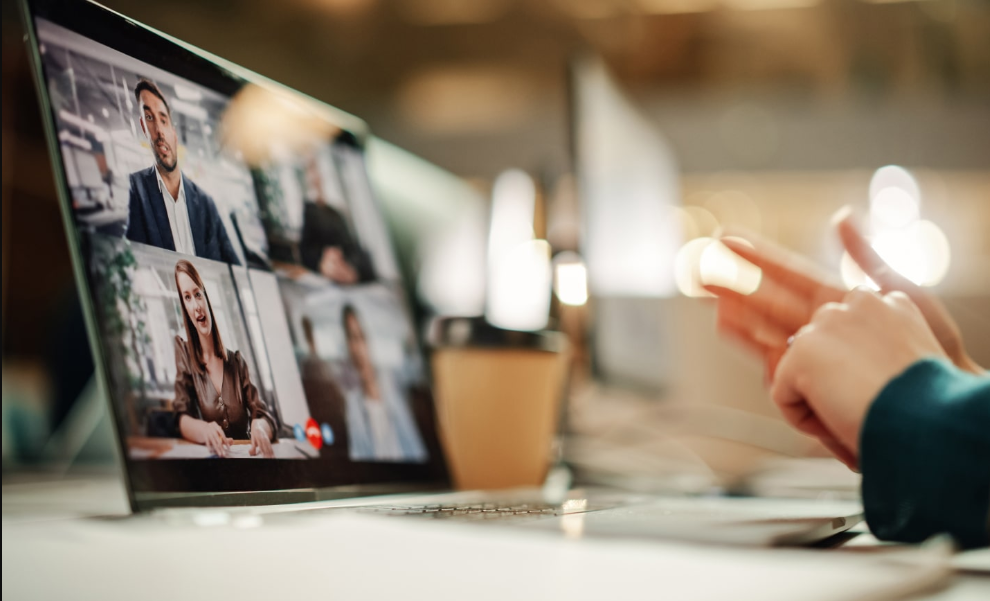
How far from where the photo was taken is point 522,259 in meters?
1.21

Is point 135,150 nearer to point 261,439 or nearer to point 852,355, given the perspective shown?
point 261,439

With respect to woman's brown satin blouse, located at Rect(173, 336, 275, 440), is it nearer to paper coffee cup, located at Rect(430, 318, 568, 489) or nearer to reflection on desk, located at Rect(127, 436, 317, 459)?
reflection on desk, located at Rect(127, 436, 317, 459)

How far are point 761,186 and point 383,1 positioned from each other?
116 inches

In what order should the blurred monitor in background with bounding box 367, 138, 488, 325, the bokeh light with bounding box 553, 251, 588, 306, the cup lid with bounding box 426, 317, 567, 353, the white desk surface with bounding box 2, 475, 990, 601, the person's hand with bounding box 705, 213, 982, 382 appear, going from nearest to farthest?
the white desk surface with bounding box 2, 475, 990, 601 < the person's hand with bounding box 705, 213, 982, 382 < the cup lid with bounding box 426, 317, 567, 353 < the blurred monitor in background with bounding box 367, 138, 488, 325 < the bokeh light with bounding box 553, 251, 588, 306

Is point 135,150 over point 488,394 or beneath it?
over

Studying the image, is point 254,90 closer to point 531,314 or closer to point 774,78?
point 531,314

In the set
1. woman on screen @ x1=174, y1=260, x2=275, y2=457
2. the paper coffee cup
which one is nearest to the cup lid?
the paper coffee cup

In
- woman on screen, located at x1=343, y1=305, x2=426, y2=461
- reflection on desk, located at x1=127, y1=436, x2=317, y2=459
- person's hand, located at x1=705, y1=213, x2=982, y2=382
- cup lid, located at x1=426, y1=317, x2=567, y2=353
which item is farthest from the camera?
cup lid, located at x1=426, y1=317, x2=567, y2=353

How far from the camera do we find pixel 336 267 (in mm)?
553

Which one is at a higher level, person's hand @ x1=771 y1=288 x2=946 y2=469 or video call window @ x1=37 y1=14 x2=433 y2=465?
video call window @ x1=37 y1=14 x2=433 y2=465

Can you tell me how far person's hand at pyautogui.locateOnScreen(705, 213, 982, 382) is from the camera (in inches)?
24.0

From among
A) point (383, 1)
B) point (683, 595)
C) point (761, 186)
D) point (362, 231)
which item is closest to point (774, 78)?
point (761, 186)

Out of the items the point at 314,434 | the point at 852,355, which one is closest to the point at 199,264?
the point at 314,434

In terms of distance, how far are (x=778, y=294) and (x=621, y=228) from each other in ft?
1.63
